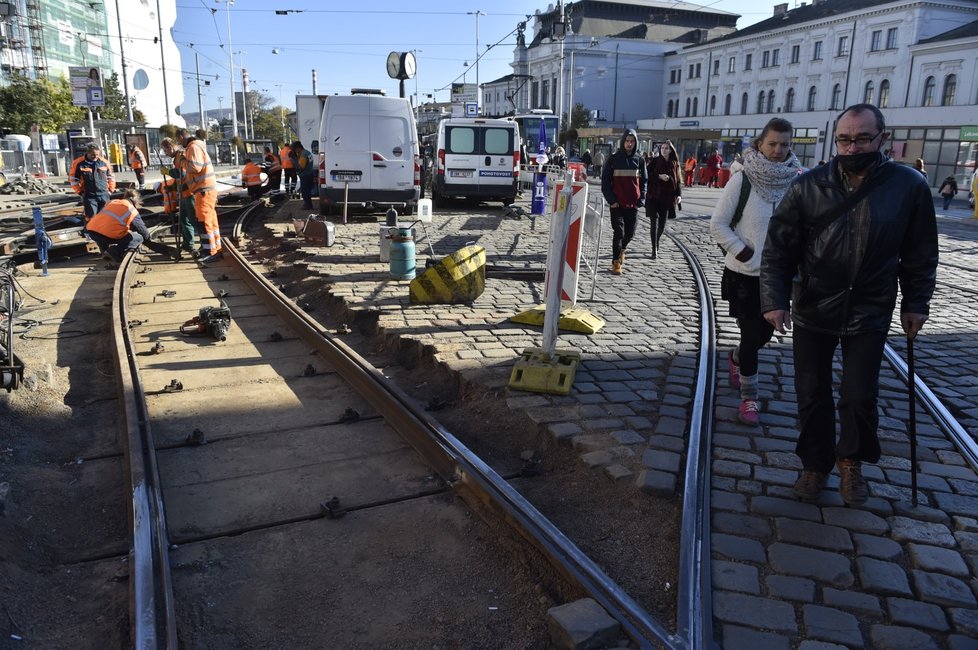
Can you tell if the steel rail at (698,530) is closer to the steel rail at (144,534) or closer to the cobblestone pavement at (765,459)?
the cobblestone pavement at (765,459)

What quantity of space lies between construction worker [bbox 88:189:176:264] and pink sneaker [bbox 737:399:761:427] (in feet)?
34.4

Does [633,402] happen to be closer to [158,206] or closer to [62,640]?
[62,640]

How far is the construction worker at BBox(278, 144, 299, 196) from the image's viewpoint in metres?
19.7

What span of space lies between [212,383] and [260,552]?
115 inches

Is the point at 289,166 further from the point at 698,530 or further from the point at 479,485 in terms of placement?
the point at 698,530

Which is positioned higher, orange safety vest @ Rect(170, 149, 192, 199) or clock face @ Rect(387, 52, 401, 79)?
clock face @ Rect(387, 52, 401, 79)

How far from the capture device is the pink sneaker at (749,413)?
16.3 ft

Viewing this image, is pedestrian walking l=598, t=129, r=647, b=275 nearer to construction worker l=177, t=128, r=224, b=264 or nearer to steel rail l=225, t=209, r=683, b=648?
steel rail l=225, t=209, r=683, b=648

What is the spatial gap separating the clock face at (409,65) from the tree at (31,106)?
94.9ft

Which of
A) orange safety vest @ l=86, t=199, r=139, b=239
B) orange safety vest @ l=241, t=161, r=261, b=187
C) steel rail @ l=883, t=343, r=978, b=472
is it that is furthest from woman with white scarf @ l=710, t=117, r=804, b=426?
orange safety vest @ l=241, t=161, r=261, b=187

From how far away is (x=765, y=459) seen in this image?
4453mm

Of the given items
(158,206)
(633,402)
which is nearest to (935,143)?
(158,206)

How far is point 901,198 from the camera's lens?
3545mm

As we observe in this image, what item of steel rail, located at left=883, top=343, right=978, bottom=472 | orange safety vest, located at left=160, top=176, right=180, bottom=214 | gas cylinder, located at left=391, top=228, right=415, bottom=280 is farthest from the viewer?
orange safety vest, located at left=160, top=176, right=180, bottom=214
